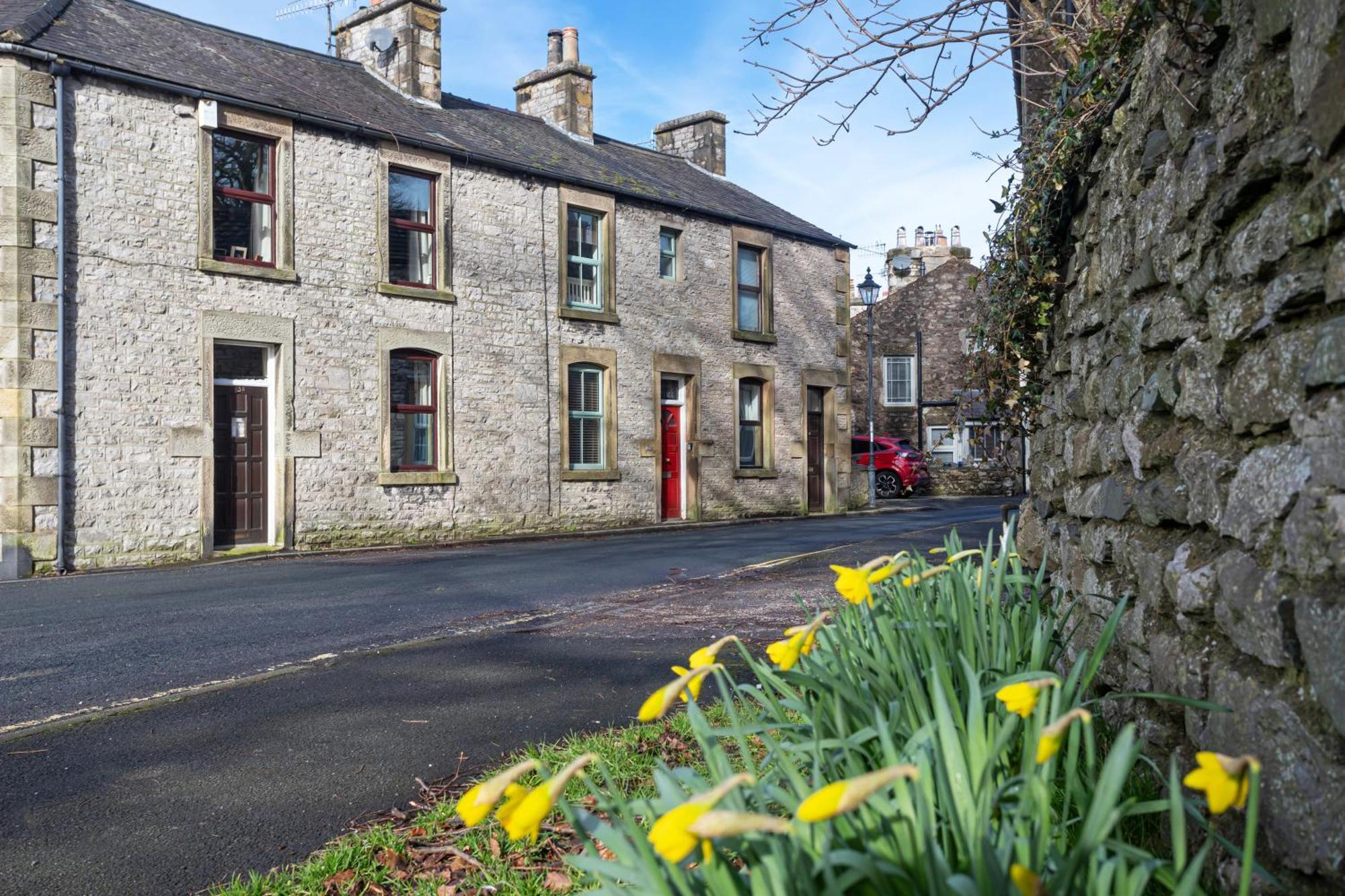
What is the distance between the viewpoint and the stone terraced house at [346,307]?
42.8 feet

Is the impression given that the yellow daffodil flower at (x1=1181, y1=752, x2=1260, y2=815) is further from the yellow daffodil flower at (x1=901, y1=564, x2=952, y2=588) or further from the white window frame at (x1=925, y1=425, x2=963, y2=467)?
the white window frame at (x1=925, y1=425, x2=963, y2=467)

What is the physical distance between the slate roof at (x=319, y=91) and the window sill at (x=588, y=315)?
2.23 metres

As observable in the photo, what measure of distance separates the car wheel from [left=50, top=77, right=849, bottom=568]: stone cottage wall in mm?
9109

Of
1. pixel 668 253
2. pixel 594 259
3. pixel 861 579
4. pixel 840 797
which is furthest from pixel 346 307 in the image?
pixel 840 797

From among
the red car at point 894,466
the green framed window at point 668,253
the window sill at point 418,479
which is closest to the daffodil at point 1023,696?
the window sill at point 418,479

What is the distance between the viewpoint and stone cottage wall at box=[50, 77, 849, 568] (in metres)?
13.4

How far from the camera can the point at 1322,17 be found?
2025 mm

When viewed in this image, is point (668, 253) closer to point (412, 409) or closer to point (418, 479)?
point (412, 409)

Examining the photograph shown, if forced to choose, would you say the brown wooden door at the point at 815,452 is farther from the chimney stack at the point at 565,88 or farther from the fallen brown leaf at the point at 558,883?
the fallen brown leaf at the point at 558,883

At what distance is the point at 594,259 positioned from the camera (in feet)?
63.7

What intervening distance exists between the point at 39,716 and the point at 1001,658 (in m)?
4.51

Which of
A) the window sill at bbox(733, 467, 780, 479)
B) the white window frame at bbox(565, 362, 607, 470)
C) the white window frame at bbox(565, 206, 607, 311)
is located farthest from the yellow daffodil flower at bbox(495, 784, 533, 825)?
the window sill at bbox(733, 467, 780, 479)

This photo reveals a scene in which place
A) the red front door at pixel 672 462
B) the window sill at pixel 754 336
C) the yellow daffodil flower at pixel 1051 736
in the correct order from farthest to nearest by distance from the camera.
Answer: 1. the window sill at pixel 754 336
2. the red front door at pixel 672 462
3. the yellow daffodil flower at pixel 1051 736

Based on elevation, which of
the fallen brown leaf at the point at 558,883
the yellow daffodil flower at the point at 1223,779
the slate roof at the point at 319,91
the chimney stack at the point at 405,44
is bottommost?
the fallen brown leaf at the point at 558,883
